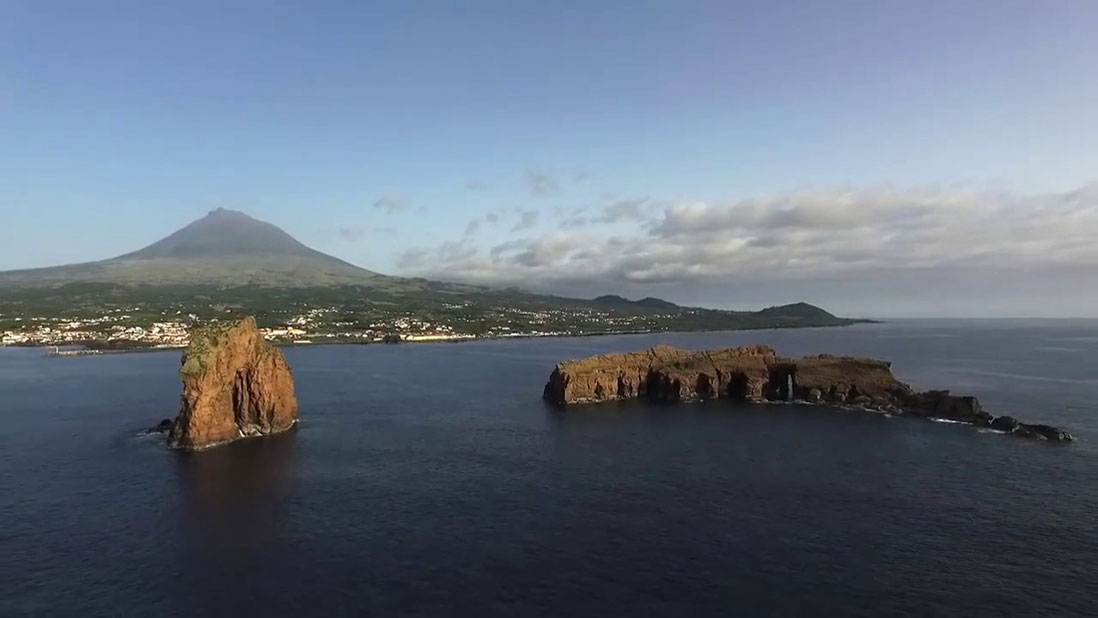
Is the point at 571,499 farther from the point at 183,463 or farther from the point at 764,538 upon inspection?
the point at 183,463

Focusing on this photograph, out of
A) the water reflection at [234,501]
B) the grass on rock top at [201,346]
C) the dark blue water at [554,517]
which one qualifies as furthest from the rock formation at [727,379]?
the grass on rock top at [201,346]

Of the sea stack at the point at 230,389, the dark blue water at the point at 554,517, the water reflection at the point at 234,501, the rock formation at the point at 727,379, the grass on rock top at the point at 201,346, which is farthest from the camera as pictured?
the rock formation at the point at 727,379

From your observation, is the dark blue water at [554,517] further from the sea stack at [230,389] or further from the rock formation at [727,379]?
the rock formation at [727,379]

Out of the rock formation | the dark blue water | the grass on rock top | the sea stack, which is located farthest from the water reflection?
the rock formation

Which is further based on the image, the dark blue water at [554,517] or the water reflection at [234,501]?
the water reflection at [234,501]

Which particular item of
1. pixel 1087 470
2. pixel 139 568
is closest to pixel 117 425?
pixel 139 568
